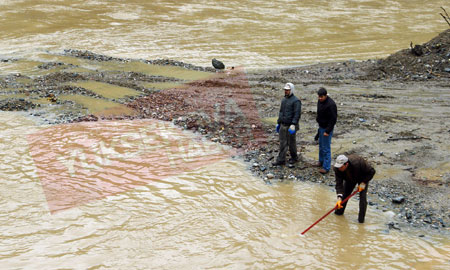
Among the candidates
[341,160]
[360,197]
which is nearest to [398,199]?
[360,197]

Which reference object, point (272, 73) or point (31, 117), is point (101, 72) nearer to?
point (31, 117)

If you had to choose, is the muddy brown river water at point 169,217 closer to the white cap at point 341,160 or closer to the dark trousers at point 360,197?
the dark trousers at point 360,197

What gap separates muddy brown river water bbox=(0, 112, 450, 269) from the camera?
6641 mm

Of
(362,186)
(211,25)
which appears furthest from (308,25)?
(362,186)

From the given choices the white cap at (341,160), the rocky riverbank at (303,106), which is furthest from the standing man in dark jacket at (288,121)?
the white cap at (341,160)

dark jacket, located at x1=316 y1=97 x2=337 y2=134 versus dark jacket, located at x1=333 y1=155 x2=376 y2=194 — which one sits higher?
dark jacket, located at x1=316 y1=97 x2=337 y2=134

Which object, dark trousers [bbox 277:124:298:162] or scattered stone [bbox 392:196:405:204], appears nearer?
scattered stone [bbox 392:196:405:204]

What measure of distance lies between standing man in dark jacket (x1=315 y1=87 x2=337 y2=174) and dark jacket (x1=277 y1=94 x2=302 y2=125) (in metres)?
0.45

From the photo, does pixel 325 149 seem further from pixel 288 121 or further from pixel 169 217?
pixel 169 217

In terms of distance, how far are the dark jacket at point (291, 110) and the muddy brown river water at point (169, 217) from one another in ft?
4.70

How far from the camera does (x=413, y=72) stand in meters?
16.5

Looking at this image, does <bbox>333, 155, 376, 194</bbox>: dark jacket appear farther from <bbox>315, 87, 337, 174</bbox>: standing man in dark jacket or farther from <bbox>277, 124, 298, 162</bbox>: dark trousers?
<bbox>277, 124, 298, 162</bbox>: dark trousers

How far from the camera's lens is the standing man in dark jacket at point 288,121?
8852 mm

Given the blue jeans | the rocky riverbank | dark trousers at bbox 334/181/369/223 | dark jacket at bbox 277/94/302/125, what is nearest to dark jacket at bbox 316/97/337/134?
the blue jeans
